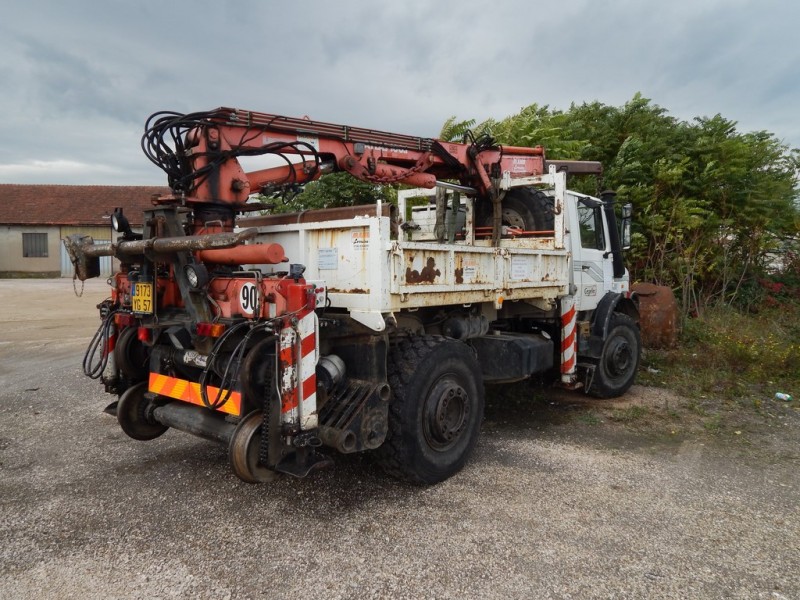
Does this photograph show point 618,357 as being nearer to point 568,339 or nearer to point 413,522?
point 568,339

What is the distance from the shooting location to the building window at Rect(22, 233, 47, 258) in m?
29.3

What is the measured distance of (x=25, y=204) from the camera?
3056 centimetres

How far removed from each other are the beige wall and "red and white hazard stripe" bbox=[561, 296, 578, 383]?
30.1 metres

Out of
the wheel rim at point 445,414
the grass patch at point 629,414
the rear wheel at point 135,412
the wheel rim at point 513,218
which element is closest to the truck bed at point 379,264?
the wheel rim at point 445,414

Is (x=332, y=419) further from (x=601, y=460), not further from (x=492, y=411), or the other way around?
(x=492, y=411)

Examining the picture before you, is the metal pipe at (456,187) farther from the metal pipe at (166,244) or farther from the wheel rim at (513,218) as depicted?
the metal pipe at (166,244)

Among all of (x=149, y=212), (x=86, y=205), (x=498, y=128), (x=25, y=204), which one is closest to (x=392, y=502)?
(x=149, y=212)

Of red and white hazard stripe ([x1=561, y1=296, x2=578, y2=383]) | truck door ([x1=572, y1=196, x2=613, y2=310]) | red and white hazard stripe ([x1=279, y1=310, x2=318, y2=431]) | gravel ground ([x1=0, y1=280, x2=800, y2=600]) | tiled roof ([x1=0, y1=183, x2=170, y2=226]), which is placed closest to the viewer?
gravel ground ([x1=0, y1=280, x2=800, y2=600])

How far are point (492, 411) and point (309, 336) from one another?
3304mm

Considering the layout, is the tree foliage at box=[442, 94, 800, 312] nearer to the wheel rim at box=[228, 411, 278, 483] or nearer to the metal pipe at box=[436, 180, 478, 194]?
the metal pipe at box=[436, 180, 478, 194]

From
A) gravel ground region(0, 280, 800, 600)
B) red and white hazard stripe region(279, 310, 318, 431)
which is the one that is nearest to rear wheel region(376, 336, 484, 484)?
gravel ground region(0, 280, 800, 600)

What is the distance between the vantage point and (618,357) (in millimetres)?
6648

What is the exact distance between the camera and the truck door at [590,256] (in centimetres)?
617

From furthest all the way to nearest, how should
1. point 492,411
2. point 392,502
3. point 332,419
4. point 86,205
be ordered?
point 86,205, point 492,411, point 392,502, point 332,419
